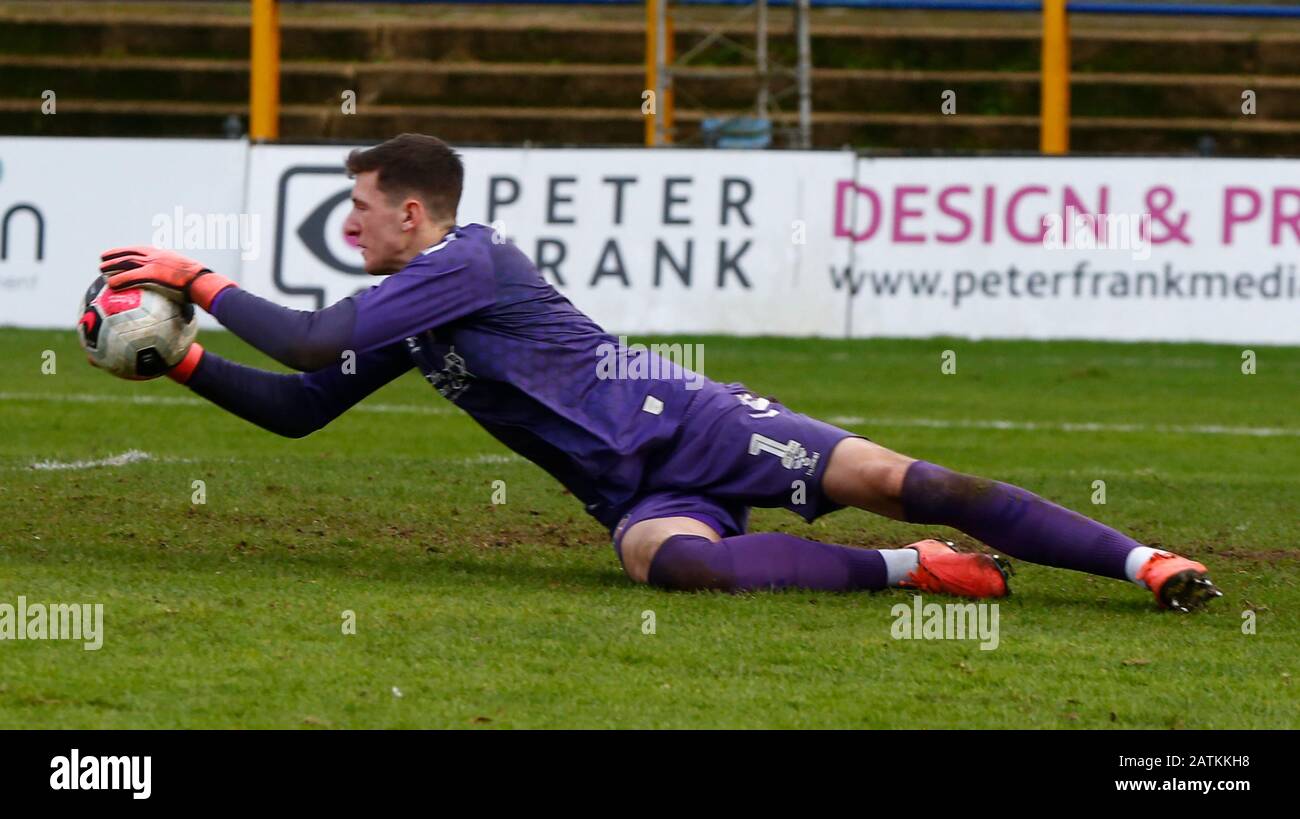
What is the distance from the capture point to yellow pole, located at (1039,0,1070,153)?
17375 mm

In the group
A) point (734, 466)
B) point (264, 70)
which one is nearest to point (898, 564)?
point (734, 466)

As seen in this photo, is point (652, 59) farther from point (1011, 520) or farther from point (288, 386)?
point (1011, 520)

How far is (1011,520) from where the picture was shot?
587cm

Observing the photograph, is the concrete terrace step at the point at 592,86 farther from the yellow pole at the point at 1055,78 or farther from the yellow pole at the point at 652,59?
the yellow pole at the point at 1055,78

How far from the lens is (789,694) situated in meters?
4.69

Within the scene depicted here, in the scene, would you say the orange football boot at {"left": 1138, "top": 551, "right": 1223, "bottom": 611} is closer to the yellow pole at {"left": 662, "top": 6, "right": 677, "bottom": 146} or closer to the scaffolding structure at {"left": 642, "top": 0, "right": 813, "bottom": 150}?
the scaffolding structure at {"left": 642, "top": 0, "right": 813, "bottom": 150}

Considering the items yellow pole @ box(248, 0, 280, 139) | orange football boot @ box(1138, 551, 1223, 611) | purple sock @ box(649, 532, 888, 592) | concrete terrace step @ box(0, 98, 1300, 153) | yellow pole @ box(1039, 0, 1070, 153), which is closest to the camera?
orange football boot @ box(1138, 551, 1223, 611)

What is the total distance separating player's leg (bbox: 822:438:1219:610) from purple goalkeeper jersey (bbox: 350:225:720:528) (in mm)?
644

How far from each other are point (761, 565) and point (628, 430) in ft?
1.98

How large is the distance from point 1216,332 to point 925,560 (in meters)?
9.59

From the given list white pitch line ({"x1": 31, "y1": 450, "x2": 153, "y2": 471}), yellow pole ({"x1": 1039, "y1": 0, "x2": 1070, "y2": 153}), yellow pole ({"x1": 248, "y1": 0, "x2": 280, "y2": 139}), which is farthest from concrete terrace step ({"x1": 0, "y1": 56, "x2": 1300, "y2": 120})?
white pitch line ({"x1": 31, "y1": 450, "x2": 153, "y2": 471})

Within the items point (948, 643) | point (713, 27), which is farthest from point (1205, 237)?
point (948, 643)
